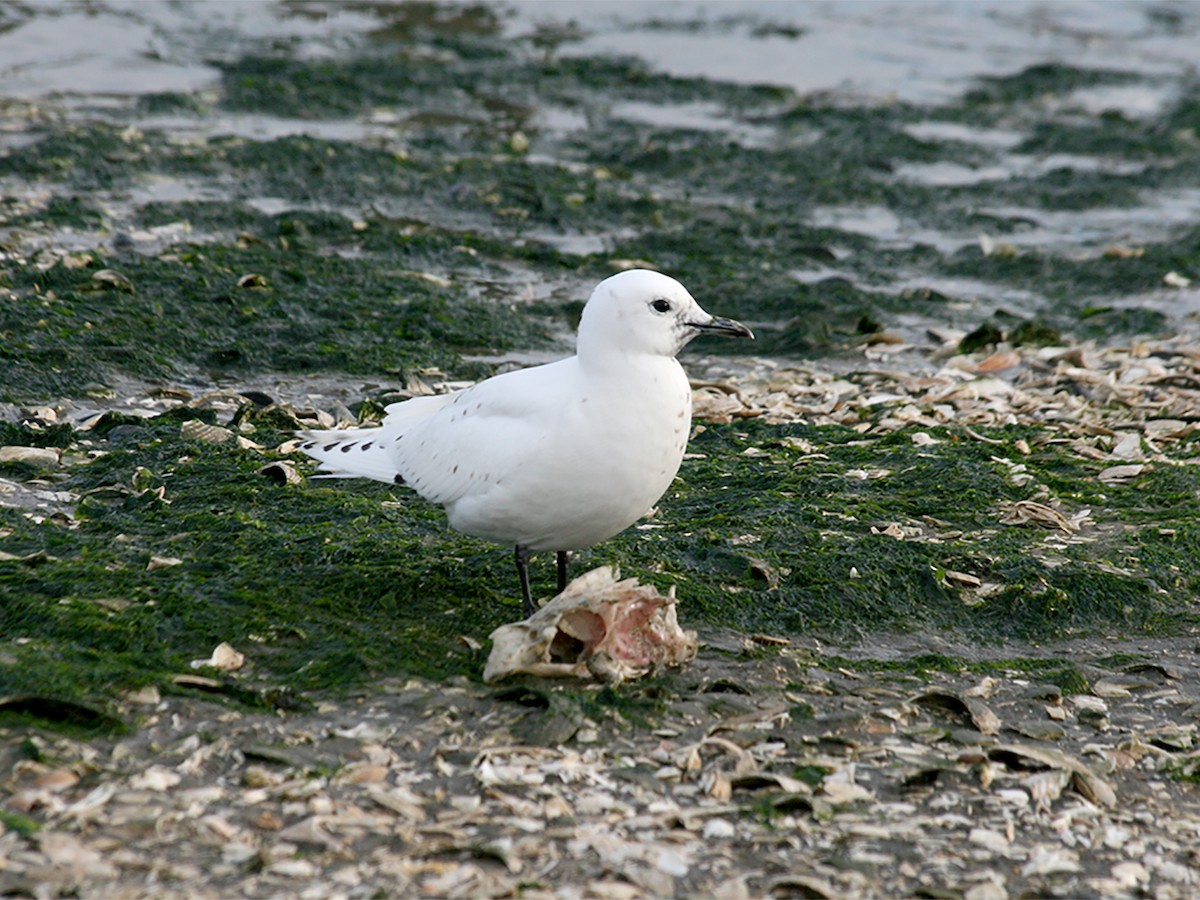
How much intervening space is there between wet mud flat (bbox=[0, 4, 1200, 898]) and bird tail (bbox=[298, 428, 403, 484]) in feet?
0.78

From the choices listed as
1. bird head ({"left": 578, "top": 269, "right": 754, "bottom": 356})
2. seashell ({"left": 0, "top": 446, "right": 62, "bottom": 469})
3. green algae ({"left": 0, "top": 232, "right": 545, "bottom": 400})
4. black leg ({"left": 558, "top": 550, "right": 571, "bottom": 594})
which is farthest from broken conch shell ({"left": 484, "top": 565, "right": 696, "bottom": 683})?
green algae ({"left": 0, "top": 232, "right": 545, "bottom": 400})

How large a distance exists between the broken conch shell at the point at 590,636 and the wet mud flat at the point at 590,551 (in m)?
0.13

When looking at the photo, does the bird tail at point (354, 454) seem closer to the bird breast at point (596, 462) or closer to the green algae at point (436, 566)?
the green algae at point (436, 566)

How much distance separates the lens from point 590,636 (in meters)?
4.45

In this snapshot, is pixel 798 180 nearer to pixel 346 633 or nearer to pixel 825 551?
pixel 825 551

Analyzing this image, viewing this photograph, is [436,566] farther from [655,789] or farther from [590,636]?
[655,789]

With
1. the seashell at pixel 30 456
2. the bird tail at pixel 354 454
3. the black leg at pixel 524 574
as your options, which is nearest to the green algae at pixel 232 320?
the seashell at pixel 30 456

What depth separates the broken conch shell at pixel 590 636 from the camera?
439cm

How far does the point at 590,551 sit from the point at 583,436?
1077 mm

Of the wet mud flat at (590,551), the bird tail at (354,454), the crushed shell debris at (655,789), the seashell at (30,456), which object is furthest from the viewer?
the seashell at (30,456)

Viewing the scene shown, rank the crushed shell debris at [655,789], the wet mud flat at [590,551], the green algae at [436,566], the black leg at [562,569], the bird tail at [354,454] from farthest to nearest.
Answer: the bird tail at [354,454], the black leg at [562,569], the green algae at [436,566], the wet mud flat at [590,551], the crushed shell debris at [655,789]

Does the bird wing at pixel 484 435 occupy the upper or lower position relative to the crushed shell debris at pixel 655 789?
upper

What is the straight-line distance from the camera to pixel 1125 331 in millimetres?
9320

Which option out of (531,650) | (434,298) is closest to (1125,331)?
(434,298)
